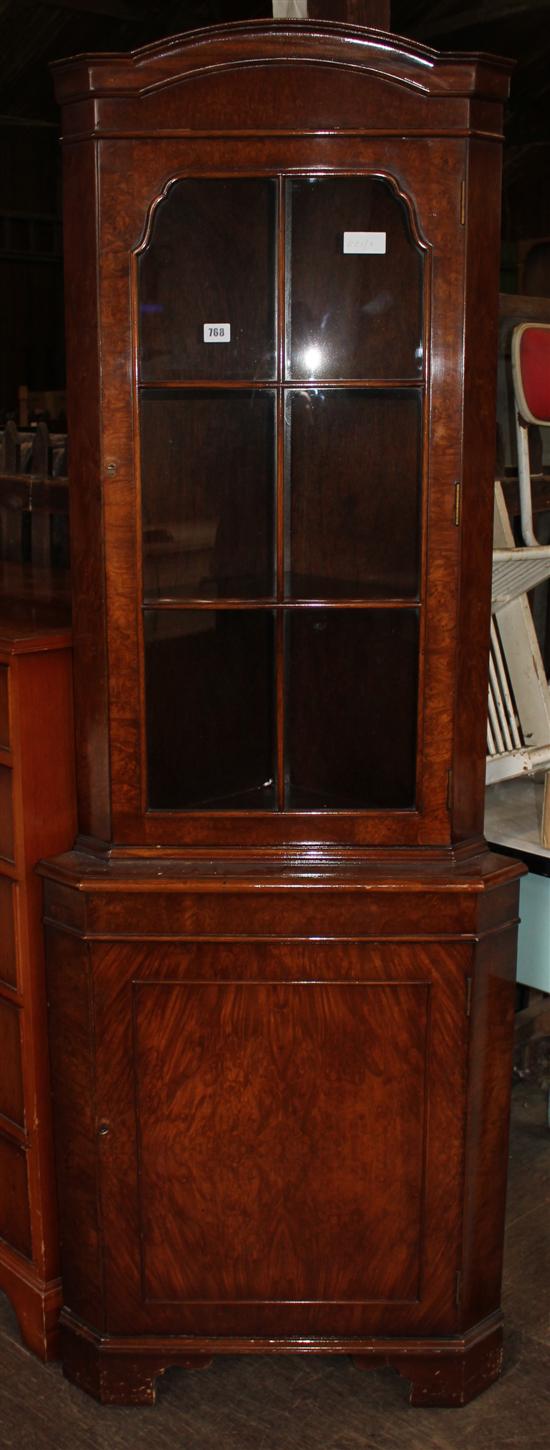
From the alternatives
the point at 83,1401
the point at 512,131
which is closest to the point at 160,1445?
the point at 83,1401

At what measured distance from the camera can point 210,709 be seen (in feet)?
6.40

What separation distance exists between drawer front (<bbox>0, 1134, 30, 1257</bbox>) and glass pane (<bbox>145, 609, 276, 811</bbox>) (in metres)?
0.71

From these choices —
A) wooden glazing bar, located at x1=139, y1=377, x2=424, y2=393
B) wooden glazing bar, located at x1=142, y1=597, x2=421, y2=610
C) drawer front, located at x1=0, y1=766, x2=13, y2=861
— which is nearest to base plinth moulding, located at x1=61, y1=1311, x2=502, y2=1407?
drawer front, located at x1=0, y1=766, x2=13, y2=861

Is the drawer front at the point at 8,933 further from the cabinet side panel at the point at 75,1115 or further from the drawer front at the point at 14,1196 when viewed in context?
the drawer front at the point at 14,1196

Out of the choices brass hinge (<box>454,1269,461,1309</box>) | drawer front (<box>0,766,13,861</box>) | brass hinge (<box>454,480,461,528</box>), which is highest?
brass hinge (<box>454,480,461,528</box>)

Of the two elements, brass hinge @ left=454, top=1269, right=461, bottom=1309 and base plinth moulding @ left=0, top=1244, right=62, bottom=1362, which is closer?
brass hinge @ left=454, top=1269, right=461, bottom=1309

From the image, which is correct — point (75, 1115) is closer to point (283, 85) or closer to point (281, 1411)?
point (281, 1411)

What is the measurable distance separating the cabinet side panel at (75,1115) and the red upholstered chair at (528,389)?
4.19ft

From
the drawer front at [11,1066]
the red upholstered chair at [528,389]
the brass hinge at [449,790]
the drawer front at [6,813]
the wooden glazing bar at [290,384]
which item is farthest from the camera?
the red upholstered chair at [528,389]

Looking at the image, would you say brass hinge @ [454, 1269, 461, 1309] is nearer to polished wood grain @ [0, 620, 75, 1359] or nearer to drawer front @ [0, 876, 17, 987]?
polished wood grain @ [0, 620, 75, 1359]

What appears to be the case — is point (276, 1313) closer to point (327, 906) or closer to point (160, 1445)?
point (160, 1445)

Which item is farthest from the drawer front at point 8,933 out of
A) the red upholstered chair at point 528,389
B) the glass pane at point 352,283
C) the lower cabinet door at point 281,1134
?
the red upholstered chair at point 528,389

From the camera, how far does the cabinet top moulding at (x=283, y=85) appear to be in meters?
1.69

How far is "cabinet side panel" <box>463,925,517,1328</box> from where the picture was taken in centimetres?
197
